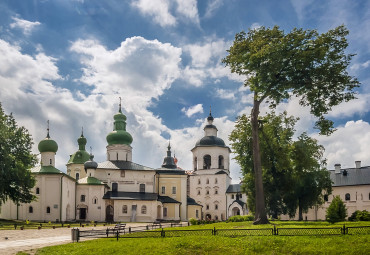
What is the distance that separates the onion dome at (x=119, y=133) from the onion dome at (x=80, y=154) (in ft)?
22.2

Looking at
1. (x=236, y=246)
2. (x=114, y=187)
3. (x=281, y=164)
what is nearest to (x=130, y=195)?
(x=114, y=187)

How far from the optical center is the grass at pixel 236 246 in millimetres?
13719

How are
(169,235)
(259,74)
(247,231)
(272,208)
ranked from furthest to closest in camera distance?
1. (272,208)
2. (259,74)
3. (169,235)
4. (247,231)

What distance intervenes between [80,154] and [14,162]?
90.8 ft

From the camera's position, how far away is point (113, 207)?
172ft

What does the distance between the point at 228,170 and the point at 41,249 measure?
188ft

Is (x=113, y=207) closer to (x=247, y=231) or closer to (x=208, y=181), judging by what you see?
(x=208, y=181)

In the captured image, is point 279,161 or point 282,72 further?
point 279,161

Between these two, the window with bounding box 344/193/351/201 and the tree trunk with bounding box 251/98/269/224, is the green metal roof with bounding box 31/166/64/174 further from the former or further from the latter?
the window with bounding box 344/193/351/201

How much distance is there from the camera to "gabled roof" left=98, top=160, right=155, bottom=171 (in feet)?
186

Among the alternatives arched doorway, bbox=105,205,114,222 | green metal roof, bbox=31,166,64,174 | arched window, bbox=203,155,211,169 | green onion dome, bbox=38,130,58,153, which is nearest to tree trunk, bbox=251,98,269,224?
green metal roof, bbox=31,166,64,174

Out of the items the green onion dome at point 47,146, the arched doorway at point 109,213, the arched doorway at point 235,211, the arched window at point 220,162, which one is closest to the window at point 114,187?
the arched doorway at point 109,213

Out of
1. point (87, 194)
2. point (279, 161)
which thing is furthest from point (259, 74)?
point (87, 194)

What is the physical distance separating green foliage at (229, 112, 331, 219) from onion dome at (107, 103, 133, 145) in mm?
28045
